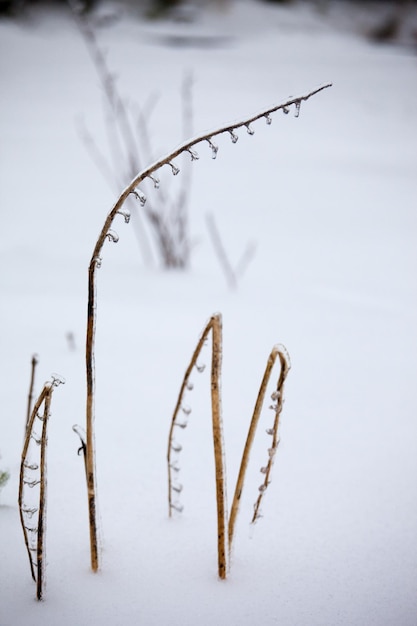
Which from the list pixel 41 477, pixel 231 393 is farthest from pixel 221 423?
pixel 231 393

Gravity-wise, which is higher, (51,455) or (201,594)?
(51,455)

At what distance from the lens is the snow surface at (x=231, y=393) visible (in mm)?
516

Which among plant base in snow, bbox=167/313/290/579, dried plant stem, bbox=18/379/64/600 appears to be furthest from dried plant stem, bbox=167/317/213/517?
dried plant stem, bbox=18/379/64/600

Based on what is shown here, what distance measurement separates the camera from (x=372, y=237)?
235cm

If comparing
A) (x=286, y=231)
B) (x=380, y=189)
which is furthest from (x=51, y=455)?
(x=380, y=189)

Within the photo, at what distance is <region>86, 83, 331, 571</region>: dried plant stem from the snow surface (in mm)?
97

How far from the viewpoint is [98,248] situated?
410mm

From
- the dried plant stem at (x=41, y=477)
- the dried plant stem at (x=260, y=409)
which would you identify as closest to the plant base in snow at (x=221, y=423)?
the dried plant stem at (x=260, y=409)

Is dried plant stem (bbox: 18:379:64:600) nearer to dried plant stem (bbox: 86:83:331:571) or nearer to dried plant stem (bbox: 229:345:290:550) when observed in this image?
dried plant stem (bbox: 86:83:331:571)

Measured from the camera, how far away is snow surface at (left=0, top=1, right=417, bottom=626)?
0.52 meters

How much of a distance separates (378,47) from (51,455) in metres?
6.31

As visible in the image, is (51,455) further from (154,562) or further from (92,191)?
(92,191)

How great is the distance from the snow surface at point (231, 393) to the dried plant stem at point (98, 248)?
97 millimetres

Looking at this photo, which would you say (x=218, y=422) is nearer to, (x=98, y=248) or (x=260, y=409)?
(x=260, y=409)
